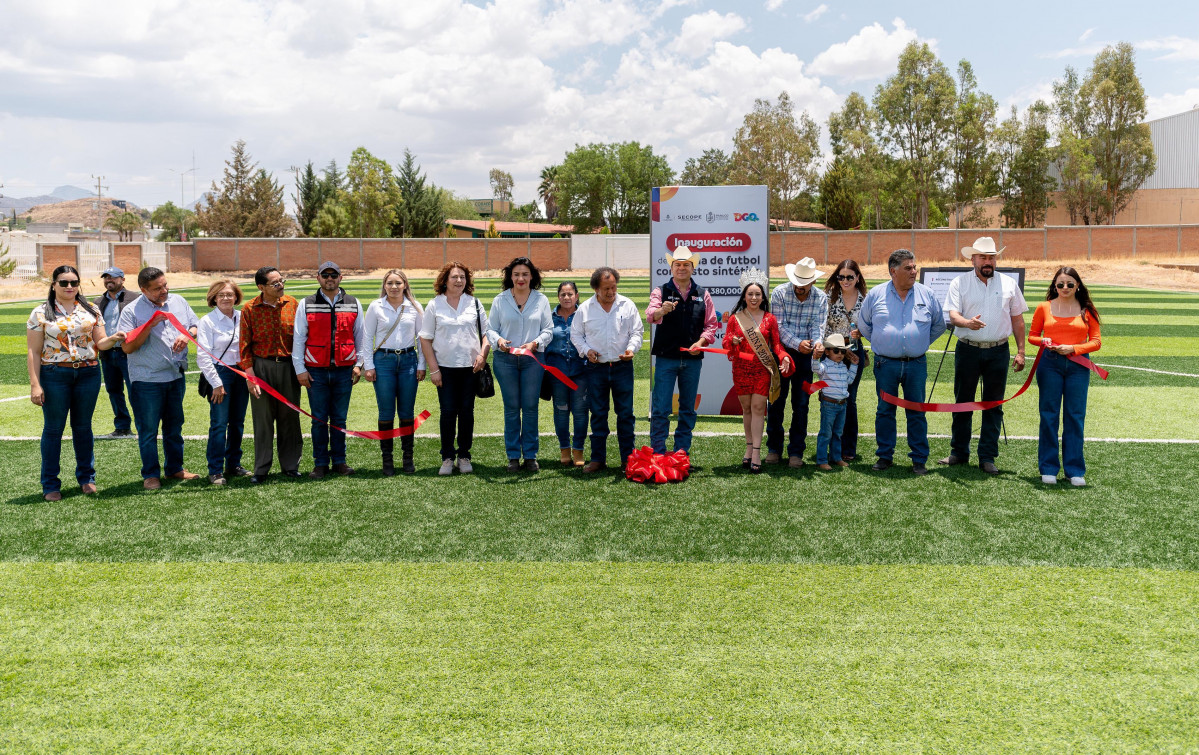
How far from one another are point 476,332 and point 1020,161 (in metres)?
65.6

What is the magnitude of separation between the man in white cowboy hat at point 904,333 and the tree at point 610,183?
3100 inches

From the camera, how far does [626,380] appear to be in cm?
769

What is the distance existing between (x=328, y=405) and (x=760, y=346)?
376cm

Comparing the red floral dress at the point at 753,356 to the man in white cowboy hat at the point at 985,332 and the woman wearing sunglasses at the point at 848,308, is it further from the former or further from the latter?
the man in white cowboy hat at the point at 985,332

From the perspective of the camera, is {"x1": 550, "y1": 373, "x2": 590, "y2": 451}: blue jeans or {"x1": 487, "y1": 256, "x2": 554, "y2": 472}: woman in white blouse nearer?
{"x1": 487, "y1": 256, "x2": 554, "y2": 472}: woman in white blouse

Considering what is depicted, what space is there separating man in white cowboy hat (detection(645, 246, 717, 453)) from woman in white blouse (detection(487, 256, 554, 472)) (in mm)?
977

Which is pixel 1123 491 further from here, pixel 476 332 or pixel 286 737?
pixel 286 737

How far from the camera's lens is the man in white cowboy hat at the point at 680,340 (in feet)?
25.0

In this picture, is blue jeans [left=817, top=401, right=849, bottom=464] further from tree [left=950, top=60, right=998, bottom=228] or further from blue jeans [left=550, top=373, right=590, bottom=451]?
tree [left=950, top=60, right=998, bottom=228]

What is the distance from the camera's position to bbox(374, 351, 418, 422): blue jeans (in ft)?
24.6

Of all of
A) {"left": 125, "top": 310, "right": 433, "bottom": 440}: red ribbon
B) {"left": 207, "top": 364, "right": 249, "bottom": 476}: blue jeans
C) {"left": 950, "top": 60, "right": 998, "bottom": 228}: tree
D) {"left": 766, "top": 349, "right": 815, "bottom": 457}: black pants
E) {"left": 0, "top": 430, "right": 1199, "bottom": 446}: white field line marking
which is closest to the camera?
{"left": 125, "top": 310, "right": 433, "bottom": 440}: red ribbon

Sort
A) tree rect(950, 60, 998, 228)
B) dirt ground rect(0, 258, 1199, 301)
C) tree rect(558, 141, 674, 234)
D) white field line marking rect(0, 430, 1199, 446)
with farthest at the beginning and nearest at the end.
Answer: tree rect(558, 141, 674, 234) → tree rect(950, 60, 998, 228) → dirt ground rect(0, 258, 1199, 301) → white field line marking rect(0, 430, 1199, 446)

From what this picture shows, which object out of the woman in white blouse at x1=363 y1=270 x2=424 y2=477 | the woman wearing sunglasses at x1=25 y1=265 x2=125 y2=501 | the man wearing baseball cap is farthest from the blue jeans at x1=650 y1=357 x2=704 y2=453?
the man wearing baseball cap

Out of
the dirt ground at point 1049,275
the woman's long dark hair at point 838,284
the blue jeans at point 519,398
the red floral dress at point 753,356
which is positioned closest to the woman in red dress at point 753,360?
the red floral dress at point 753,356
